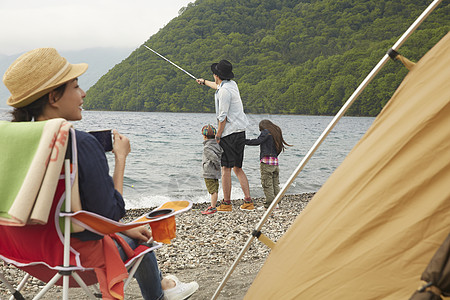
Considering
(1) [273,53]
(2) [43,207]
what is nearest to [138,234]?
(2) [43,207]

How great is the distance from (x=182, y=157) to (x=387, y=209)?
74.1 ft

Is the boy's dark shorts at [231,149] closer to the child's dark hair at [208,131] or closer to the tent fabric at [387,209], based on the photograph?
the child's dark hair at [208,131]

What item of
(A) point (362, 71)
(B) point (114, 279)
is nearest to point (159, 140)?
(A) point (362, 71)

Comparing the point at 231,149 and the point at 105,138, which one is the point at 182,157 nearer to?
the point at 231,149

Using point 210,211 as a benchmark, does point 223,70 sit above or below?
above

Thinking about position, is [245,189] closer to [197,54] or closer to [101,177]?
[101,177]

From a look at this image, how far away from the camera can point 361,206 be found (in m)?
1.99

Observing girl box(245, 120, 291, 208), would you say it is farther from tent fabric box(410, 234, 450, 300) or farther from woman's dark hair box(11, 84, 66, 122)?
tent fabric box(410, 234, 450, 300)

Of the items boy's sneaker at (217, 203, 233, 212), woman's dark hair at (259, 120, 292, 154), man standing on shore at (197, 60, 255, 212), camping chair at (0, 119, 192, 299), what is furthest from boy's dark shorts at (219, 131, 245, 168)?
camping chair at (0, 119, 192, 299)

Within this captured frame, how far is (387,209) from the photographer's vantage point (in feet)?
6.23

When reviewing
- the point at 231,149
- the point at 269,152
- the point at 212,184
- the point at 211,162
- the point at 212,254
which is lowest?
the point at 212,254

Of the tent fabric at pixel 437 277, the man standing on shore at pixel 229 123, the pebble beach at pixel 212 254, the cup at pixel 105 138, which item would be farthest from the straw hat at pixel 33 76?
the man standing on shore at pixel 229 123

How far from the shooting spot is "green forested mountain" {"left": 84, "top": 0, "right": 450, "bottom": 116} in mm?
38750

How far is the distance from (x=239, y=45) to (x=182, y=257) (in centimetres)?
4078
